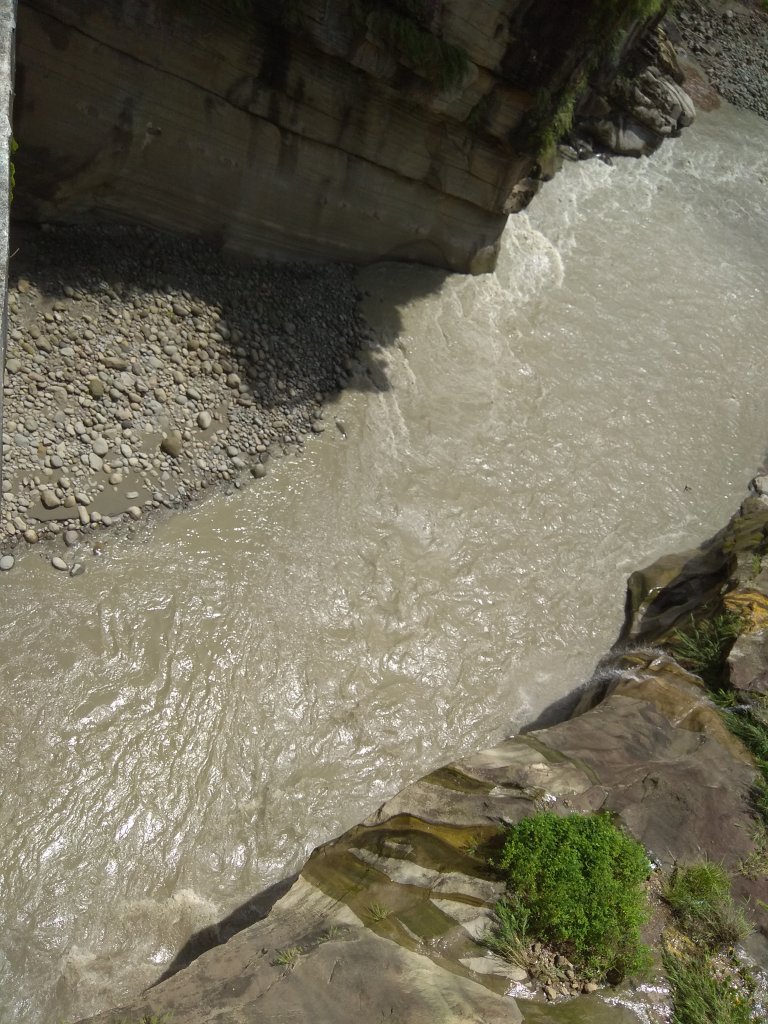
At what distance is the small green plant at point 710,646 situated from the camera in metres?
8.06

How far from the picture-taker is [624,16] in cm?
855

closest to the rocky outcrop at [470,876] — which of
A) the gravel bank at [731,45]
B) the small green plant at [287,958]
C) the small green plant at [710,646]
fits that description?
the small green plant at [287,958]

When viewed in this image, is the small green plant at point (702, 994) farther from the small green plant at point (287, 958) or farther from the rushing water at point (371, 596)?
the rushing water at point (371, 596)

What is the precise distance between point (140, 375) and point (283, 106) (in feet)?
12.1

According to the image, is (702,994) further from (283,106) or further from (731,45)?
(731,45)

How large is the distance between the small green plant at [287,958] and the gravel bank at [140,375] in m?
4.64

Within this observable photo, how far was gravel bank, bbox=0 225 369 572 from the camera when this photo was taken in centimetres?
827

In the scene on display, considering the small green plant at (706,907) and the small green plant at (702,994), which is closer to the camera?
the small green plant at (702,994)

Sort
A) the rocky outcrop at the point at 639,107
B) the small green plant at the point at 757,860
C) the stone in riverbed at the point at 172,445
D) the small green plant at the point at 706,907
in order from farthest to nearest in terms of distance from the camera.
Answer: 1. the rocky outcrop at the point at 639,107
2. the stone in riverbed at the point at 172,445
3. the small green plant at the point at 757,860
4. the small green plant at the point at 706,907

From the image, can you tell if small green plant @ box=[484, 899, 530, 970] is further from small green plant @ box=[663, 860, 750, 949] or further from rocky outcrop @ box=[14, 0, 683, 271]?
rocky outcrop @ box=[14, 0, 683, 271]

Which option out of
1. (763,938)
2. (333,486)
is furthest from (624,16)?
(763,938)

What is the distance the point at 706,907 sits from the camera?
18.7 ft

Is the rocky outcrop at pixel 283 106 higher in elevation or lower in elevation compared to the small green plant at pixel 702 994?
higher

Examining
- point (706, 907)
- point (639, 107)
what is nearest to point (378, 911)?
point (706, 907)
